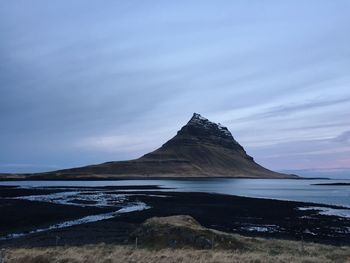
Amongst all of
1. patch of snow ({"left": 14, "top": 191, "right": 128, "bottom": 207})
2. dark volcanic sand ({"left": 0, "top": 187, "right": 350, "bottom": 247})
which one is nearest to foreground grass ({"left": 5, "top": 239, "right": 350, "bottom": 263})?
dark volcanic sand ({"left": 0, "top": 187, "right": 350, "bottom": 247})

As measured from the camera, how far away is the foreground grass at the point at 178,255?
22.3m

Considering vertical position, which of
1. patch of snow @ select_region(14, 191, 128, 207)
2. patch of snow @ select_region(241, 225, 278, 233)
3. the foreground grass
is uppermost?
patch of snow @ select_region(14, 191, 128, 207)

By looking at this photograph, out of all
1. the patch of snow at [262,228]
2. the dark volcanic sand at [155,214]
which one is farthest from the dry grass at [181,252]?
the patch of snow at [262,228]

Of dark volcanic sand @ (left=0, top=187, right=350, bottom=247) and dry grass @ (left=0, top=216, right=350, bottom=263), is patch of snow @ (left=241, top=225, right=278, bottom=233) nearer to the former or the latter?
dark volcanic sand @ (left=0, top=187, right=350, bottom=247)

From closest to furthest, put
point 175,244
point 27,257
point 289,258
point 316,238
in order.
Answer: point 27,257 → point 289,258 → point 175,244 → point 316,238

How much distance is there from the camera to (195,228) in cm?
3116

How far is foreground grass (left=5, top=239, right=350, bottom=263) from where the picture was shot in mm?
22281

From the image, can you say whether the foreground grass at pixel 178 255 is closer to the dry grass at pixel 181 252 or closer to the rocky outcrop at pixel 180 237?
the dry grass at pixel 181 252

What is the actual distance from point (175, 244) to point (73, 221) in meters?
22.6

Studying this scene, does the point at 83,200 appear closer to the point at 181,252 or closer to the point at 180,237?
Result: the point at 180,237

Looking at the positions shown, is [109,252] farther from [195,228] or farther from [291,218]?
[291,218]

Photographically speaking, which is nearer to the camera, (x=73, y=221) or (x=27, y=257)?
(x=27, y=257)

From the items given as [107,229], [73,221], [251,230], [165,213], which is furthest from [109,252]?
[165,213]

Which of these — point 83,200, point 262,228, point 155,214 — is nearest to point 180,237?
point 262,228
